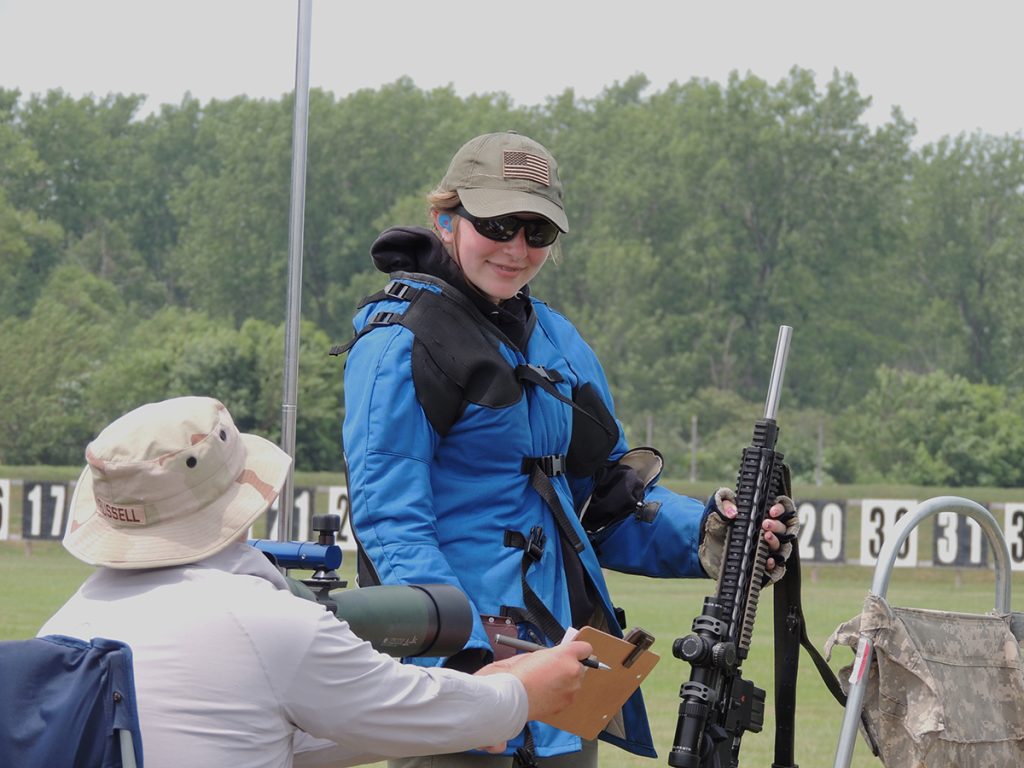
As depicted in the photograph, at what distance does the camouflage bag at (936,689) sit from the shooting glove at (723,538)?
0.58ft

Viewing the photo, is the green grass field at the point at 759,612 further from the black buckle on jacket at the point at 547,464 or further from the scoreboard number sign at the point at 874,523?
the black buckle on jacket at the point at 547,464

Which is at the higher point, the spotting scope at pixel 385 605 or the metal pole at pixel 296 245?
the metal pole at pixel 296 245

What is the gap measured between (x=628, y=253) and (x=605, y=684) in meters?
56.2

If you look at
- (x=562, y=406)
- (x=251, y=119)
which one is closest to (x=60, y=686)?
(x=562, y=406)

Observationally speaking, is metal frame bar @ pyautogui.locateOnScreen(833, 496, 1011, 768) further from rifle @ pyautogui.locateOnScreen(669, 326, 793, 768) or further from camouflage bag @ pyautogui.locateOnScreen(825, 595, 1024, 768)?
rifle @ pyautogui.locateOnScreen(669, 326, 793, 768)

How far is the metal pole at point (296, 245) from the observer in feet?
14.5

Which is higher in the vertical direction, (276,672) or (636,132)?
(636,132)

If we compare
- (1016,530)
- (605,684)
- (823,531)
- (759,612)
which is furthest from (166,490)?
(823,531)

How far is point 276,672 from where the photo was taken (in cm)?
224

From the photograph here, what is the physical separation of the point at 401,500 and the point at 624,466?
0.73 metres

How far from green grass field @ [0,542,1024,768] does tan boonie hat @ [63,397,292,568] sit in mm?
4866

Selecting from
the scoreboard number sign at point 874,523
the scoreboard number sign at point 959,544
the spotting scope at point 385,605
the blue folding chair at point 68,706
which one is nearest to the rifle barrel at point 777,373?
the spotting scope at point 385,605

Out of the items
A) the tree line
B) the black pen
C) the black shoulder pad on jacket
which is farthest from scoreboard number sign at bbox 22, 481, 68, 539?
the tree line

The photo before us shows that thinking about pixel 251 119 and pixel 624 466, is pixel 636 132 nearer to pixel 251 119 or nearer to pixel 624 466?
pixel 251 119
